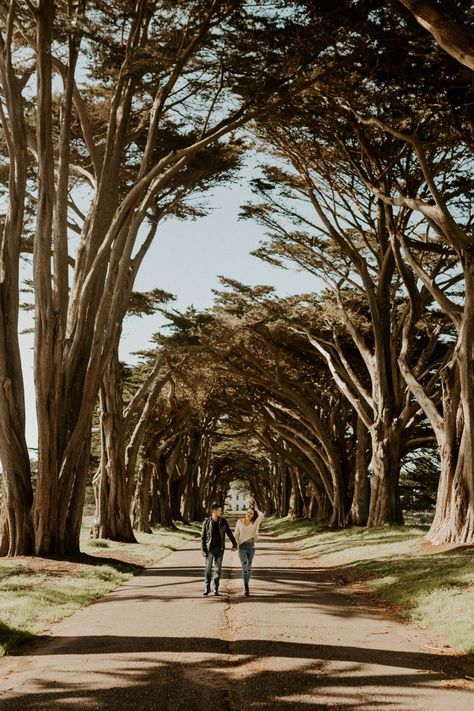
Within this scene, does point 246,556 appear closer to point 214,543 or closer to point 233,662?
point 214,543

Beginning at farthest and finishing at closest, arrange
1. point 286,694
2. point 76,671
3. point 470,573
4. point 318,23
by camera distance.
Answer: point 318,23, point 470,573, point 76,671, point 286,694

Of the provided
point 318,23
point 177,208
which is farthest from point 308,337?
point 318,23

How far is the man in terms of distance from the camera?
10047 mm

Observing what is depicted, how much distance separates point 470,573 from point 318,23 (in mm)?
8856

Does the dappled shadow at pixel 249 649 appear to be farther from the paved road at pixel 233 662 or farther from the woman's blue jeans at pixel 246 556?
the woman's blue jeans at pixel 246 556

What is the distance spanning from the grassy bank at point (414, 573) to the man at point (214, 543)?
7.72 ft

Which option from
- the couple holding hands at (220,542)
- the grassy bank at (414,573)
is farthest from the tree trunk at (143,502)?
the couple holding hands at (220,542)

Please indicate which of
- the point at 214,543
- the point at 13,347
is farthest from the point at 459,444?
the point at 13,347

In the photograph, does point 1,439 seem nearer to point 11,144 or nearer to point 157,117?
point 11,144

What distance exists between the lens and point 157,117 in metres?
14.0

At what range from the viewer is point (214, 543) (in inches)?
396

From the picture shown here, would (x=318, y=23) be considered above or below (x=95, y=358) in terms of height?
above

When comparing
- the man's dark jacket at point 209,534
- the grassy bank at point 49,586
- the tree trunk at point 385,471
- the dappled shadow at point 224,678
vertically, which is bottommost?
the dappled shadow at point 224,678

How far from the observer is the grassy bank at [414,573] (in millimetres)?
7652
